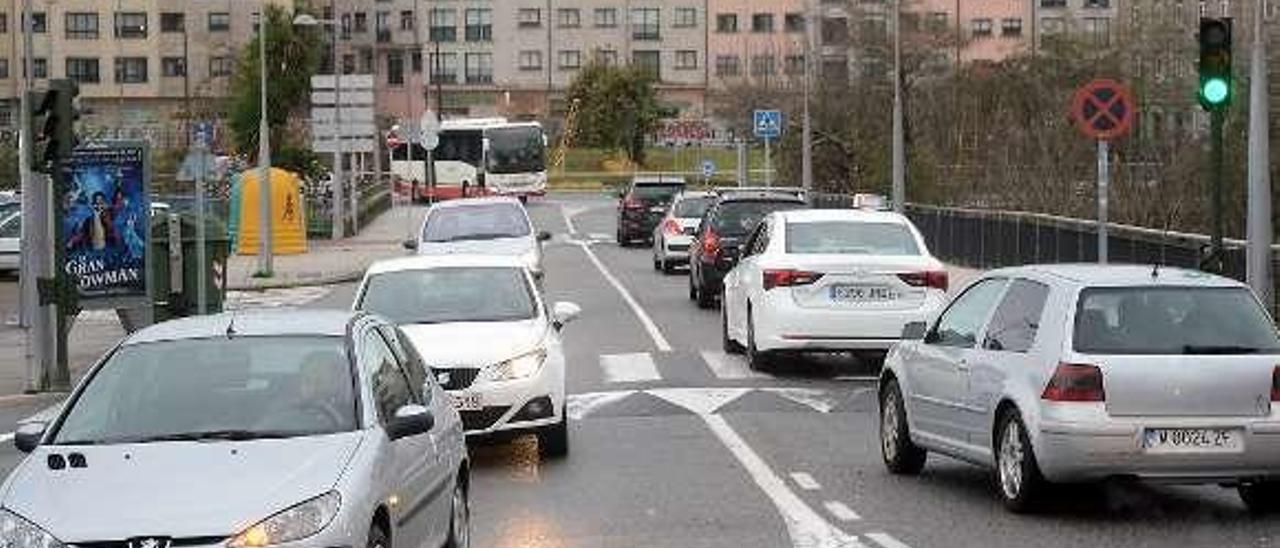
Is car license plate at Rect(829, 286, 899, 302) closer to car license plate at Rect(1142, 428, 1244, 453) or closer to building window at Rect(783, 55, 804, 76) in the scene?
car license plate at Rect(1142, 428, 1244, 453)

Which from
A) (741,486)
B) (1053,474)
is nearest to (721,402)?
(741,486)

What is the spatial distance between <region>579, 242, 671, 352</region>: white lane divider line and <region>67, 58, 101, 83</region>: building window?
65.2 meters

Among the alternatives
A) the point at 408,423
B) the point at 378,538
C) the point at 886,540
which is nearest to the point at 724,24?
the point at 886,540

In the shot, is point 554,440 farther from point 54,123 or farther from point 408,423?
point 54,123

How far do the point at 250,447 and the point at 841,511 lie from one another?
4873 millimetres

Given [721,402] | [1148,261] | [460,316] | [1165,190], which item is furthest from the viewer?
[1165,190]

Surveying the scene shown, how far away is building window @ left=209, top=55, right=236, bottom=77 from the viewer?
108 metres

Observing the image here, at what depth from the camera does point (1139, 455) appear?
38.3ft

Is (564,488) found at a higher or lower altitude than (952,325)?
lower

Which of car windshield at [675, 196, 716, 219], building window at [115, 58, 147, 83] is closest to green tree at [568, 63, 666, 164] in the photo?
building window at [115, 58, 147, 83]

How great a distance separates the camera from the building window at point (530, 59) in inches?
4697

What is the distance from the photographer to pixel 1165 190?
46.9 meters

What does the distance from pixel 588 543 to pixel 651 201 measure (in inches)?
1765

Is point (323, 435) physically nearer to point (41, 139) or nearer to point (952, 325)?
point (952, 325)
